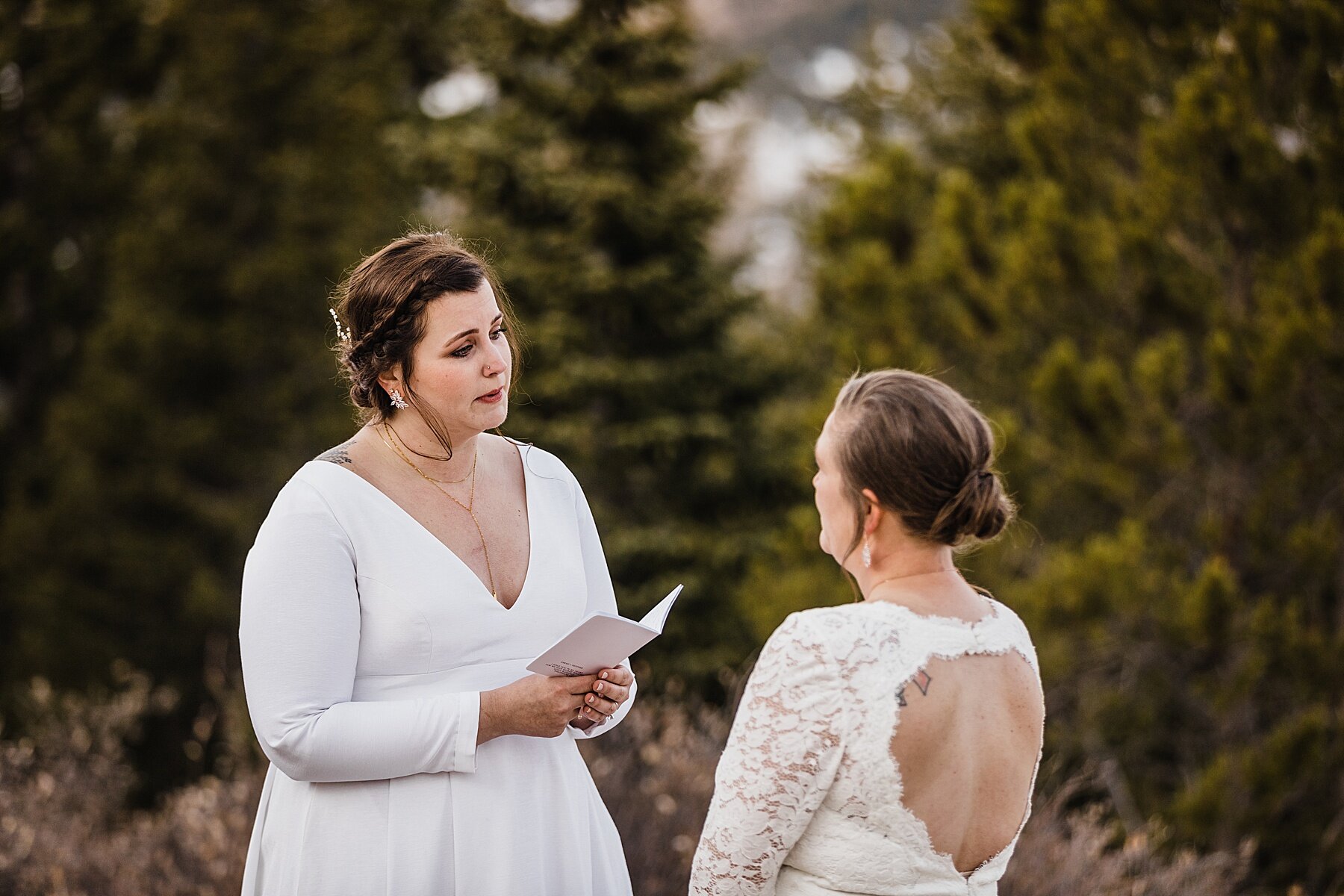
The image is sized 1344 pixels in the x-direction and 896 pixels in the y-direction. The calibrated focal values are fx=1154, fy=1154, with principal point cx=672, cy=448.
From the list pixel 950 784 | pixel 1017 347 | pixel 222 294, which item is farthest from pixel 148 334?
pixel 950 784

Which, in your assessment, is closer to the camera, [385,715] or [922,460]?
[922,460]

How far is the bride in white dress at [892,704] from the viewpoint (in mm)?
1858

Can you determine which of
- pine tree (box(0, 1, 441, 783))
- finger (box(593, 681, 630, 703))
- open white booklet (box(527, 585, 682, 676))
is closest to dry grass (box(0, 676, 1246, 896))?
finger (box(593, 681, 630, 703))

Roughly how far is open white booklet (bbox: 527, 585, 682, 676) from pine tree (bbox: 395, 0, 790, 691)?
17.2 ft

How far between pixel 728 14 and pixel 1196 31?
24.8m

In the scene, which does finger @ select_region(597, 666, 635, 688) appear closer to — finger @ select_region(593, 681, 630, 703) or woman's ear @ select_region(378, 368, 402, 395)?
finger @ select_region(593, 681, 630, 703)

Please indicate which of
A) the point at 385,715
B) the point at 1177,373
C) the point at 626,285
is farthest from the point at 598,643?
the point at 626,285

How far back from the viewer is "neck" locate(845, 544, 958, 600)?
6.54 feet

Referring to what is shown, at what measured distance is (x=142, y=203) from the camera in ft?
30.8

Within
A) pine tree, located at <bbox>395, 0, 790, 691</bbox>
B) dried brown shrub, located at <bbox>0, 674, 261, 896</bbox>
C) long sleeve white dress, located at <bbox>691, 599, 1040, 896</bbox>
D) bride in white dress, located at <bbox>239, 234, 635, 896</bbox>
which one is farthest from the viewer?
pine tree, located at <bbox>395, 0, 790, 691</bbox>

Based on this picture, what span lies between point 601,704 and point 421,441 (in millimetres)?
646

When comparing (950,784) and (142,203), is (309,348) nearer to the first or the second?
(142,203)

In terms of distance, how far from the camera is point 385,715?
210 centimetres

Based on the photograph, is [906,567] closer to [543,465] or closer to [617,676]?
[617,676]
